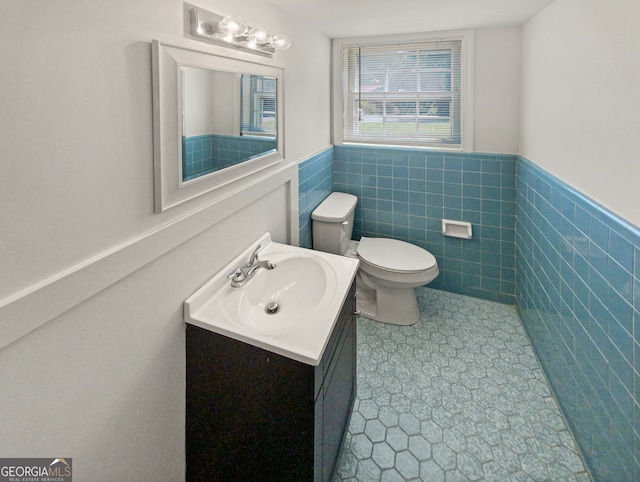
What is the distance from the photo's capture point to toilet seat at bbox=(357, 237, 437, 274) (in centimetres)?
234

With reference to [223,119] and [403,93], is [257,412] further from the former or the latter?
[403,93]

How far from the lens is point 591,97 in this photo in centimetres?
141

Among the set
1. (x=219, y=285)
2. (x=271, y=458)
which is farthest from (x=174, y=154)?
(x=271, y=458)

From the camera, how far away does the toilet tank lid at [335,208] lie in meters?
2.40

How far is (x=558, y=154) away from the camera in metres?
1.77

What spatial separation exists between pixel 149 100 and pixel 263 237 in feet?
2.86

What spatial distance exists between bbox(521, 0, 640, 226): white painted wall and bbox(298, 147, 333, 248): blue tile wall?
4.58 ft

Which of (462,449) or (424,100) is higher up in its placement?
(424,100)

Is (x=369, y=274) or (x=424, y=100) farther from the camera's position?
(x=424, y=100)

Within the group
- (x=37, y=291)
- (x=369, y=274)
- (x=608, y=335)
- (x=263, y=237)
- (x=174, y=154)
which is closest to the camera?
(x=37, y=291)

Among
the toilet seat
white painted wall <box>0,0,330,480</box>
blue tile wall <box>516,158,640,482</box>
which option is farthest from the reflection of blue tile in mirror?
blue tile wall <box>516,158,640,482</box>

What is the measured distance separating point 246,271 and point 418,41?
226 cm

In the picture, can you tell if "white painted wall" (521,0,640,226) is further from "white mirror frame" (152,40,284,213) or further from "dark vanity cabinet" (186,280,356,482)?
"white mirror frame" (152,40,284,213)

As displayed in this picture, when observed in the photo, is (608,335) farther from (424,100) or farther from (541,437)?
(424,100)
